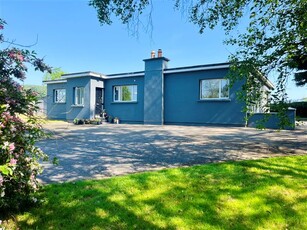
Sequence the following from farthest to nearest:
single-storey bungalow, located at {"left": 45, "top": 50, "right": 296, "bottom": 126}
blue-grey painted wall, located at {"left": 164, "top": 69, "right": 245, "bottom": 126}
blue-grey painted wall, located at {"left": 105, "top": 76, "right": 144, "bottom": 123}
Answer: blue-grey painted wall, located at {"left": 105, "top": 76, "right": 144, "bottom": 123}, single-storey bungalow, located at {"left": 45, "top": 50, "right": 296, "bottom": 126}, blue-grey painted wall, located at {"left": 164, "top": 69, "right": 245, "bottom": 126}

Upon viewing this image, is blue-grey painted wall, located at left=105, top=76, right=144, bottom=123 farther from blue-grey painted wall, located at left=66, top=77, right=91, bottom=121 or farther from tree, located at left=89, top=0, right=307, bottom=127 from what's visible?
tree, located at left=89, top=0, right=307, bottom=127

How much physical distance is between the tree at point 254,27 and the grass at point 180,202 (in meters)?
2.31

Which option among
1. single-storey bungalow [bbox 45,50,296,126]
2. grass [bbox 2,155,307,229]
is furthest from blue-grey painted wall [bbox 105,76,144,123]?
grass [bbox 2,155,307,229]

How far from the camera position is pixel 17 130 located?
2.63 metres

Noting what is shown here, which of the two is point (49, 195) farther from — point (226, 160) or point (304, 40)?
point (304, 40)

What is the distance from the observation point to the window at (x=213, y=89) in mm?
15070

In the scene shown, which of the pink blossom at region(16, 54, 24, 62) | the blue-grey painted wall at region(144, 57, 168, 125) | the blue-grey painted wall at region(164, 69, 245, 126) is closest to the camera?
the pink blossom at region(16, 54, 24, 62)

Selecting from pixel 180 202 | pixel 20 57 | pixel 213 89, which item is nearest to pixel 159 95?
pixel 213 89

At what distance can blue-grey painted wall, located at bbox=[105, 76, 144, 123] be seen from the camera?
60.5 feet

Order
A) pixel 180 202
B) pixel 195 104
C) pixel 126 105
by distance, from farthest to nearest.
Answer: pixel 126 105
pixel 195 104
pixel 180 202

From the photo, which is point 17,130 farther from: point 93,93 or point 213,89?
point 93,93

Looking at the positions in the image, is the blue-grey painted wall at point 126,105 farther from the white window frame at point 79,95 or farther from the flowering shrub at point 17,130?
the flowering shrub at point 17,130

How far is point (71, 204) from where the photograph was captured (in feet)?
10.6

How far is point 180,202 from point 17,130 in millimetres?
2272
